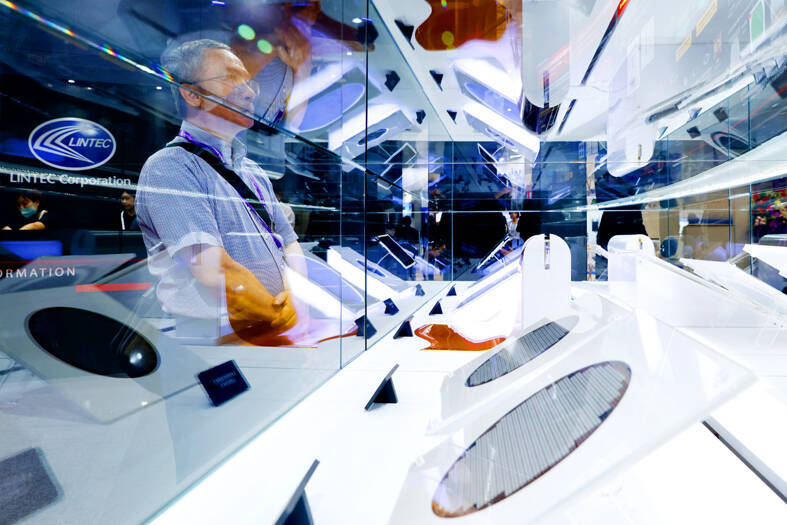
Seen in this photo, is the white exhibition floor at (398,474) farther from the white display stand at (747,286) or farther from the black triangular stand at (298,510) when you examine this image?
the white display stand at (747,286)

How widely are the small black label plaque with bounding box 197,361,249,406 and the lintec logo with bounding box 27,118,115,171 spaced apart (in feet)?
2.22

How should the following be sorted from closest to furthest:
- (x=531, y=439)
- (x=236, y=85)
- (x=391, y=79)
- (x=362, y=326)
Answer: (x=531, y=439), (x=236, y=85), (x=362, y=326), (x=391, y=79)

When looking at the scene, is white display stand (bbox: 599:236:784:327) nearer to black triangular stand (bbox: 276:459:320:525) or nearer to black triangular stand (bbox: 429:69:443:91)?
black triangular stand (bbox: 276:459:320:525)

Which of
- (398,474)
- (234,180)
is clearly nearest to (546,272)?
(398,474)

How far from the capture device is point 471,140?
28.2ft

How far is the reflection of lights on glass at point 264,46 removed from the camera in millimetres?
1829

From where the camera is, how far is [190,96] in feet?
3.78

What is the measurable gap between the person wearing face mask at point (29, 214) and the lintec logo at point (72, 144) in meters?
0.07

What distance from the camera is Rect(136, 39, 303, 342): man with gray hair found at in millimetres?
1127

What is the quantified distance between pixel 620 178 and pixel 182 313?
356 inches

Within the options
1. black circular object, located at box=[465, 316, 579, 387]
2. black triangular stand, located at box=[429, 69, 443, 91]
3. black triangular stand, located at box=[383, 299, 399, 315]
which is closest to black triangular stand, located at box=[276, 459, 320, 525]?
black circular object, located at box=[465, 316, 579, 387]

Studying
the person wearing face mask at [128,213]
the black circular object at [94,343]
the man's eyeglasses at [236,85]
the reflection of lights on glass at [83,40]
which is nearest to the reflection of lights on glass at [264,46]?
the man's eyeglasses at [236,85]

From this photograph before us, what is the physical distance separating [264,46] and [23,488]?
6.09 feet

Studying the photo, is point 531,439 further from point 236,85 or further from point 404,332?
point 404,332
